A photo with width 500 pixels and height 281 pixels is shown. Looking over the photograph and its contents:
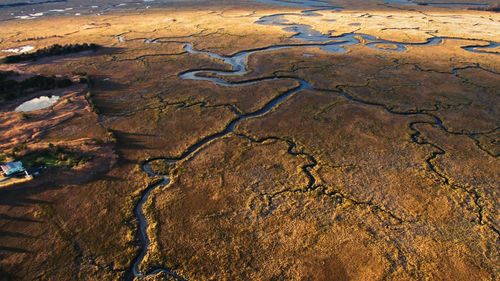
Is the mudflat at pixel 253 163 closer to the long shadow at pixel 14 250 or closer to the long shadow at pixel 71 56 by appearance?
the long shadow at pixel 14 250

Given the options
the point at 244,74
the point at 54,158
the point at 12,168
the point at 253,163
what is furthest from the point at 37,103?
the point at 253,163

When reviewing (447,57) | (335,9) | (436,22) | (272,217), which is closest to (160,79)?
(272,217)

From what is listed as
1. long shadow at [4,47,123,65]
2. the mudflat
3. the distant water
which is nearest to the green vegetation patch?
the mudflat

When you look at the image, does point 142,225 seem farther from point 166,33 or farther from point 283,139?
point 166,33

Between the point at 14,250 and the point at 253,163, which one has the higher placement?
the point at 253,163

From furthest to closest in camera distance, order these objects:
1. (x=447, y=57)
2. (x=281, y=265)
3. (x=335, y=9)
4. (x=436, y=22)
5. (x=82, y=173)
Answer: (x=335, y=9), (x=436, y=22), (x=447, y=57), (x=82, y=173), (x=281, y=265)

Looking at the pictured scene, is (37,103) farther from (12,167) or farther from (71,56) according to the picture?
(71,56)
